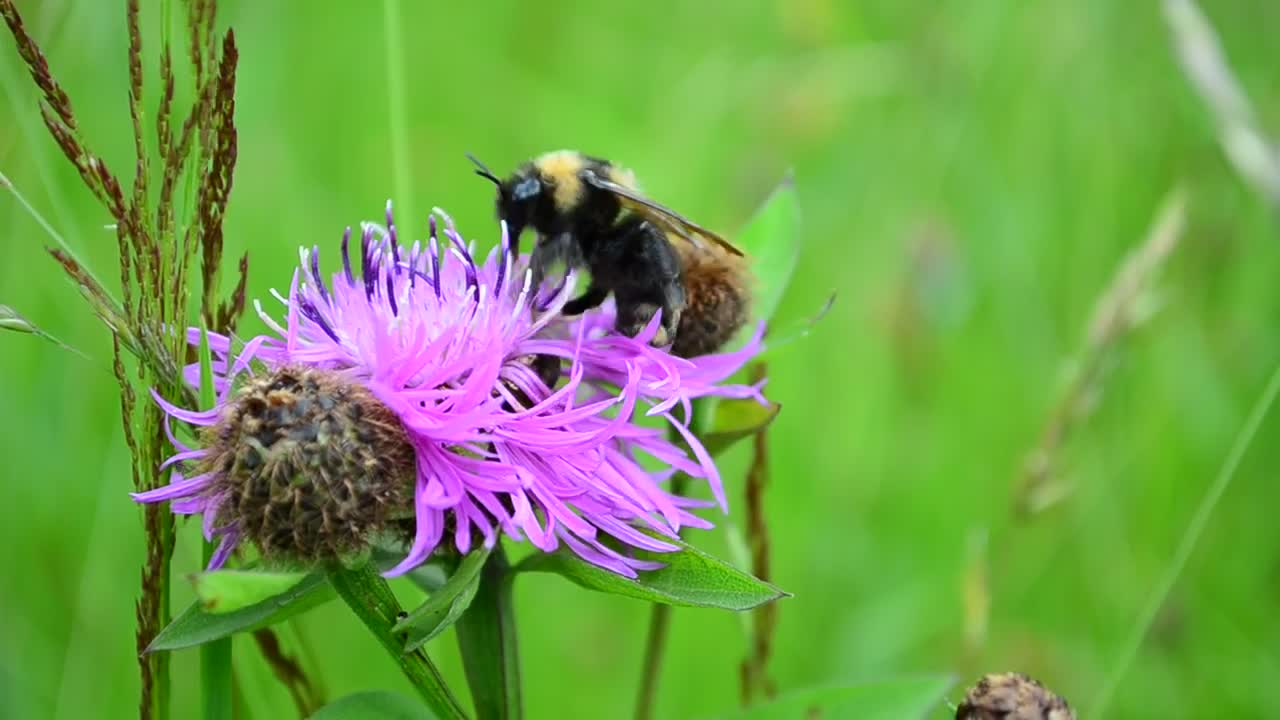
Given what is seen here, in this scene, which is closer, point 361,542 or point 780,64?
point 361,542

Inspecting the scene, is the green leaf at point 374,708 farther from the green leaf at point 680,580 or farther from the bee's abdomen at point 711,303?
the bee's abdomen at point 711,303

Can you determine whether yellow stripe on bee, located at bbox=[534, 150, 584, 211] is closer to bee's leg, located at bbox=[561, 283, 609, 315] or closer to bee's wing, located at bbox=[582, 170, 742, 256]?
bee's wing, located at bbox=[582, 170, 742, 256]

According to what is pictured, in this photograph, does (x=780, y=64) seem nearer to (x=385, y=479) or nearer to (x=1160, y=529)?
(x=1160, y=529)

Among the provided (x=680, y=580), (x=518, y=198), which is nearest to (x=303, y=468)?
(x=680, y=580)

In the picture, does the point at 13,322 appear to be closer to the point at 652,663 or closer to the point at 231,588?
the point at 231,588

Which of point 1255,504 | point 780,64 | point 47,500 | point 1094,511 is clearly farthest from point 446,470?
point 780,64

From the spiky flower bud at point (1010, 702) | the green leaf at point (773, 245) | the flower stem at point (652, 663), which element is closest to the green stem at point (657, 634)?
the flower stem at point (652, 663)
